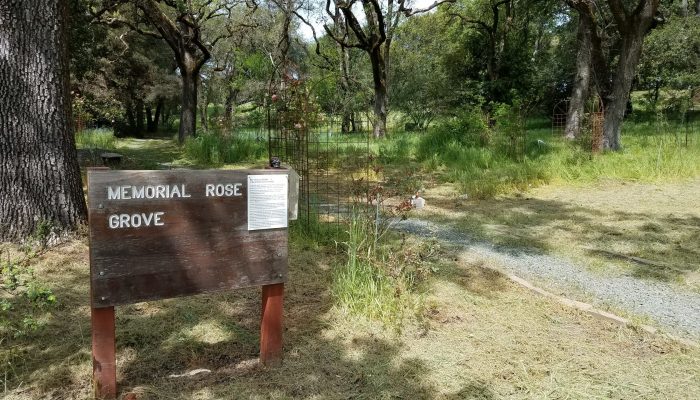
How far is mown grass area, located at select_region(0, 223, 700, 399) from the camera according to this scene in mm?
2143

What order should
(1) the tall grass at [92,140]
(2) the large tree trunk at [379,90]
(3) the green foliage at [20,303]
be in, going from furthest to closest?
(2) the large tree trunk at [379,90]
(1) the tall grass at [92,140]
(3) the green foliage at [20,303]

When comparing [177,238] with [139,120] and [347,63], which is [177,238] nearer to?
[347,63]

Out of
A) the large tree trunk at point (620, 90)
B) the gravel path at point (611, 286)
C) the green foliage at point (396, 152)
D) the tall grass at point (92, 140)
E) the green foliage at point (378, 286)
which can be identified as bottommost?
the gravel path at point (611, 286)

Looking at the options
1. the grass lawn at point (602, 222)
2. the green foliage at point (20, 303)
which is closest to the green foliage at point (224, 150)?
the grass lawn at point (602, 222)

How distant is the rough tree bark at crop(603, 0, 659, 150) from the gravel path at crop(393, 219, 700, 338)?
6.24 m

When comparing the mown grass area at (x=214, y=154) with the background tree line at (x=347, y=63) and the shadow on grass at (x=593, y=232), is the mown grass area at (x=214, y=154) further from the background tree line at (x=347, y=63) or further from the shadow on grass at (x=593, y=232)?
the shadow on grass at (x=593, y=232)

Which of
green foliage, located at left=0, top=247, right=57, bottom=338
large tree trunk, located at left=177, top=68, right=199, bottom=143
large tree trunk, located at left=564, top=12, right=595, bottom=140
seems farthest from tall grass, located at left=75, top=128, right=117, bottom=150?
large tree trunk, located at left=564, top=12, right=595, bottom=140

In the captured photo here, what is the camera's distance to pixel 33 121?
3.41 meters

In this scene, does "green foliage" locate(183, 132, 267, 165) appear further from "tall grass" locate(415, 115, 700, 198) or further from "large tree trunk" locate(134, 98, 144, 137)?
"large tree trunk" locate(134, 98, 144, 137)

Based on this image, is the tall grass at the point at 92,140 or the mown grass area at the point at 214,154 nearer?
the mown grass area at the point at 214,154

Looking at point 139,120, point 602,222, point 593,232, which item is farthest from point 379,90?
point 139,120

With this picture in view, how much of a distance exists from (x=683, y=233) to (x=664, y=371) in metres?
2.99

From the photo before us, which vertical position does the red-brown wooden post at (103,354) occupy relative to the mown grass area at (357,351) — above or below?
above

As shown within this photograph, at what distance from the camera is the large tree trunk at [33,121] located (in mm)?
3322
